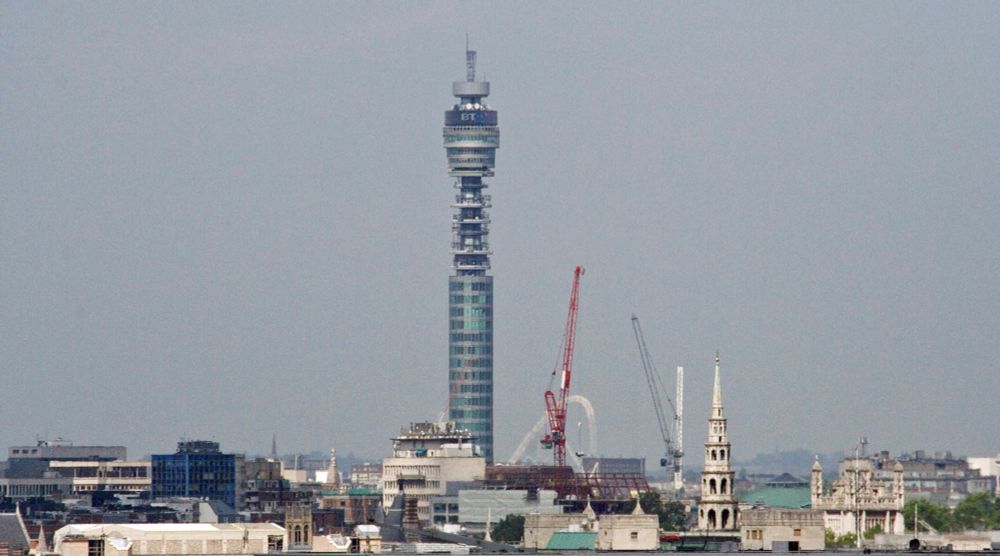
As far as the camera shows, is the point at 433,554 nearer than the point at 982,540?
Yes

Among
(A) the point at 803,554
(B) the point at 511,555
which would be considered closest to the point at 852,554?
(A) the point at 803,554

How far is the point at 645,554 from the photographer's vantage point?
161125 millimetres

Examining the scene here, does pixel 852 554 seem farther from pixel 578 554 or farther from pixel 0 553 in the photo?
pixel 0 553

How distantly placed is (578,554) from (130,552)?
91.9 feet

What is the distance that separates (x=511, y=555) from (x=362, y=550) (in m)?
22.2

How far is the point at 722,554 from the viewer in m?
156

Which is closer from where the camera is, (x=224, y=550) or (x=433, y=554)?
(x=433, y=554)

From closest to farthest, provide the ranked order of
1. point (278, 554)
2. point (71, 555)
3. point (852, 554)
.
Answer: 1. point (852, 554)
2. point (278, 554)
3. point (71, 555)

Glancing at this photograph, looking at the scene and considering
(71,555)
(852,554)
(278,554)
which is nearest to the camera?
(852,554)

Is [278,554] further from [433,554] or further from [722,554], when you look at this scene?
[722,554]

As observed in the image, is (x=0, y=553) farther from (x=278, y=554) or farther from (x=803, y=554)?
(x=803, y=554)

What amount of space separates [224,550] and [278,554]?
31.2 meters

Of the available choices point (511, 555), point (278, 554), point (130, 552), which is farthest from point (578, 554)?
point (130, 552)

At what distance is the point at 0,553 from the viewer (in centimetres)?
19950
